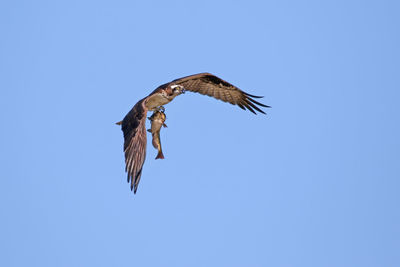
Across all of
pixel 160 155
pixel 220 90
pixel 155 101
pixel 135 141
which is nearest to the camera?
pixel 135 141

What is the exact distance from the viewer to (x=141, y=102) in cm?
1559

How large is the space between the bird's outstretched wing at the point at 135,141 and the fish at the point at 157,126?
0.58 metres

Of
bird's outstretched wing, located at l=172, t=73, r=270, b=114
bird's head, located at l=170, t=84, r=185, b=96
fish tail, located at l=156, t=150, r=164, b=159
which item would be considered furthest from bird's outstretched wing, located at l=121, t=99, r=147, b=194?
bird's outstretched wing, located at l=172, t=73, r=270, b=114

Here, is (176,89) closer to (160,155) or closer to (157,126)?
(157,126)

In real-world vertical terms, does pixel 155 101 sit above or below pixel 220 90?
below

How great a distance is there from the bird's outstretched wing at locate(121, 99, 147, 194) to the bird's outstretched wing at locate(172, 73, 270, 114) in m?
4.18

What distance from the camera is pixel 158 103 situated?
1647 centimetres

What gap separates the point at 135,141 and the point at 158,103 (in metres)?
2.37

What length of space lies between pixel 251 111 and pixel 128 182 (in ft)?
25.2

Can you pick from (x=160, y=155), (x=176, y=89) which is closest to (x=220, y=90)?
(x=176, y=89)

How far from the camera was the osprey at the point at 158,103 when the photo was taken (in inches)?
548

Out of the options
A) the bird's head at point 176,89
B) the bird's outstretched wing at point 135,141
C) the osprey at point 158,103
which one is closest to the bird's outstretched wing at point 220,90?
the osprey at point 158,103

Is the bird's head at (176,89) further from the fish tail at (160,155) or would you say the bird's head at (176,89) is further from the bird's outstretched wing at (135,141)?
the fish tail at (160,155)

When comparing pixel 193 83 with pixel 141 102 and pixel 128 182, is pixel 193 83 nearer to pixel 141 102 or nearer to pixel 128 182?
pixel 141 102
